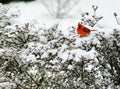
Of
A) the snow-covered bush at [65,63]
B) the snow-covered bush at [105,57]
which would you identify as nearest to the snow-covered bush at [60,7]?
the snow-covered bush at [65,63]

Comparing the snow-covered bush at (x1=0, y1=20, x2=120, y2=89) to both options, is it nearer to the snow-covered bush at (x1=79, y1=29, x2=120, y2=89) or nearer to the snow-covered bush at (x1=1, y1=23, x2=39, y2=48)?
the snow-covered bush at (x1=79, y1=29, x2=120, y2=89)

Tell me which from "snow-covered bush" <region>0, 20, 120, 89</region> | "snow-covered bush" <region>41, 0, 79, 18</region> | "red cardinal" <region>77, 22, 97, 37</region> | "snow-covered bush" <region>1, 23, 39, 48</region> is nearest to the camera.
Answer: "snow-covered bush" <region>0, 20, 120, 89</region>

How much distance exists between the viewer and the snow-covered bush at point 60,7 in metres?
6.38

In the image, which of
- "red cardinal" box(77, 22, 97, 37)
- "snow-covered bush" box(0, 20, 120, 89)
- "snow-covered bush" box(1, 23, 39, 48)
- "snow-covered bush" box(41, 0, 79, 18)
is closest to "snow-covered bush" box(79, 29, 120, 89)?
"snow-covered bush" box(0, 20, 120, 89)

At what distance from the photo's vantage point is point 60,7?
258 inches

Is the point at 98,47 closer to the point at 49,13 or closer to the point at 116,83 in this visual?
the point at 116,83

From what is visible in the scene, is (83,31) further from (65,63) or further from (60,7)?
(60,7)

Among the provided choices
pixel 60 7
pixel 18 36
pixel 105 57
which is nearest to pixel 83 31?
pixel 105 57

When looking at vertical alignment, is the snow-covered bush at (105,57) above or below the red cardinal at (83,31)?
below

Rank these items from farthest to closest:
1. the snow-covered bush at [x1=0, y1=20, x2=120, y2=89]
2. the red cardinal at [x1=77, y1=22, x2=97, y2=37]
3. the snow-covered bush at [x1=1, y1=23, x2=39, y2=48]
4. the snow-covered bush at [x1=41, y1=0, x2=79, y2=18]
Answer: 1. the snow-covered bush at [x1=41, y1=0, x2=79, y2=18]
2. the snow-covered bush at [x1=1, y1=23, x2=39, y2=48]
3. the red cardinal at [x1=77, y1=22, x2=97, y2=37]
4. the snow-covered bush at [x1=0, y1=20, x2=120, y2=89]

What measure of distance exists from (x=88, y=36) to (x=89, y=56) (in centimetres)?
29

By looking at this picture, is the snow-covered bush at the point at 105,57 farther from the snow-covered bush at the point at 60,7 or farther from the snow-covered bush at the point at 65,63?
the snow-covered bush at the point at 60,7

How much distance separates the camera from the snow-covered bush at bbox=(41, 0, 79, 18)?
638 cm

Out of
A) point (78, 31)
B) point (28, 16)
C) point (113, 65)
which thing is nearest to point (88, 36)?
point (78, 31)
